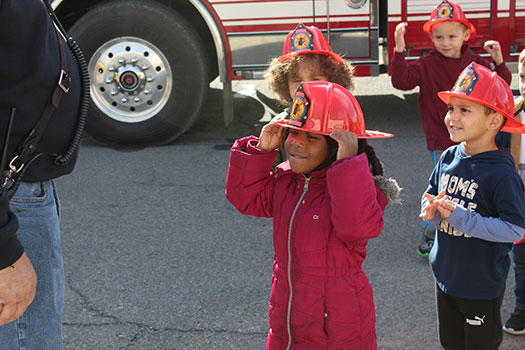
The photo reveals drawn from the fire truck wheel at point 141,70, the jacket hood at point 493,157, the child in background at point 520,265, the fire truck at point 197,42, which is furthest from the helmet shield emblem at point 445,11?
the fire truck wheel at point 141,70

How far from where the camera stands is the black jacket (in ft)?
6.07

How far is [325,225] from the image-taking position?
92.1 inches

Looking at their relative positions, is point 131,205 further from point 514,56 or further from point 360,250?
point 514,56

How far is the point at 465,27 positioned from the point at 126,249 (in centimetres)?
250

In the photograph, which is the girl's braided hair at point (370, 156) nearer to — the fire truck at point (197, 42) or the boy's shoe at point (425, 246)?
the boy's shoe at point (425, 246)

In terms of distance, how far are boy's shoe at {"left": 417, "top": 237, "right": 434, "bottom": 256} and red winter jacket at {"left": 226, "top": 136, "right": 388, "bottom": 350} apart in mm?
1803

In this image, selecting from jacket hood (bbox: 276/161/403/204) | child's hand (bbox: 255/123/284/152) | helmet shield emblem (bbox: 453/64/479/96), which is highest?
helmet shield emblem (bbox: 453/64/479/96)

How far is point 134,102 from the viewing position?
21.3 ft

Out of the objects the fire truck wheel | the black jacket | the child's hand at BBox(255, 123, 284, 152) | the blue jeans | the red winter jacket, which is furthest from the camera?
the fire truck wheel

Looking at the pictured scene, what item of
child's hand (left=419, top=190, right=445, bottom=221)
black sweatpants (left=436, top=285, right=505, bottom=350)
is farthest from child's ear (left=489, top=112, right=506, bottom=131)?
black sweatpants (left=436, top=285, right=505, bottom=350)

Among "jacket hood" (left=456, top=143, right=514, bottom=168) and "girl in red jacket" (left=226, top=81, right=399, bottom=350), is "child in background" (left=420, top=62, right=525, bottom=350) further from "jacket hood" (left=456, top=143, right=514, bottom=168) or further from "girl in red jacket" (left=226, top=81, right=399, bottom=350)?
"girl in red jacket" (left=226, top=81, right=399, bottom=350)

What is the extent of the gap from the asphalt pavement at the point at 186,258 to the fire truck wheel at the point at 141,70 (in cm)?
26

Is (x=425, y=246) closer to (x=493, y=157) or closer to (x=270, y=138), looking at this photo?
(x=493, y=157)

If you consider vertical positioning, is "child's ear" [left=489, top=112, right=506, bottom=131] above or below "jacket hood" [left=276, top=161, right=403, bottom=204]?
above
